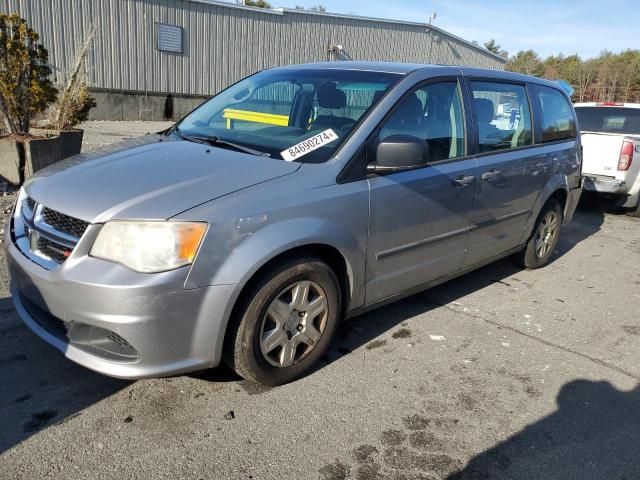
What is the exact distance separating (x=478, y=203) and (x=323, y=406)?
200 centimetres

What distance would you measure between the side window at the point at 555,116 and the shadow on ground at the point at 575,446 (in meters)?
2.61

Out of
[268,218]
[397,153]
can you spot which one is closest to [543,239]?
[397,153]

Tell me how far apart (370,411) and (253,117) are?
6.72 feet

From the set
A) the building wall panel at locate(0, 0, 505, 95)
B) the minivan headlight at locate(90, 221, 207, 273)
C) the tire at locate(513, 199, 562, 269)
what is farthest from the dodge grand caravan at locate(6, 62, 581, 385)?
Answer: the building wall panel at locate(0, 0, 505, 95)

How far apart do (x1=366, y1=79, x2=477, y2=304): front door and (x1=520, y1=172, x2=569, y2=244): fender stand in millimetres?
1170

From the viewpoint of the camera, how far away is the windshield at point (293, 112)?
10.5 feet

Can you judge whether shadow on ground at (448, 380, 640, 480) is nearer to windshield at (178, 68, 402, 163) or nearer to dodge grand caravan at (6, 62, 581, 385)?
dodge grand caravan at (6, 62, 581, 385)

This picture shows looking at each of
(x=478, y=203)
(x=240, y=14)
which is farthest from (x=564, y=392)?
(x=240, y=14)

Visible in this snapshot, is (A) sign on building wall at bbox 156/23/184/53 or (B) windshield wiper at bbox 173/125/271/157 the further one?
(A) sign on building wall at bbox 156/23/184/53

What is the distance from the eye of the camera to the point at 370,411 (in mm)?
2869

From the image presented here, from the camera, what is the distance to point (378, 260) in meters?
3.33

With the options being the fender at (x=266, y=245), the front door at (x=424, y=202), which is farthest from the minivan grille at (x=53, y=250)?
the front door at (x=424, y=202)

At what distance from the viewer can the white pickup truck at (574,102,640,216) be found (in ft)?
25.0

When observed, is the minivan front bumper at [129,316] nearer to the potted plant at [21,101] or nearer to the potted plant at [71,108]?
the potted plant at [21,101]
